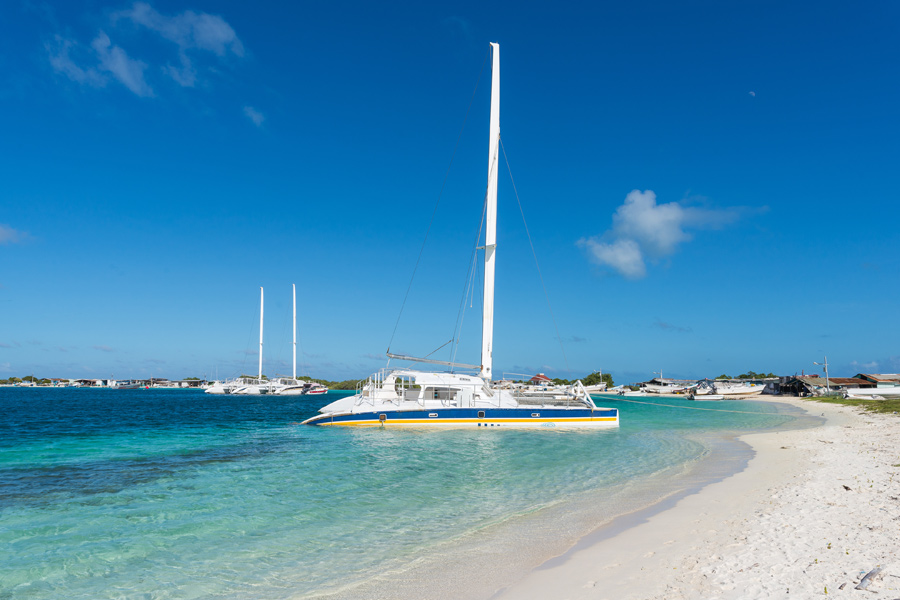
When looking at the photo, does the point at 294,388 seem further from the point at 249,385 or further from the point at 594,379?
the point at 594,379

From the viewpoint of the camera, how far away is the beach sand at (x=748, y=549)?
6074 millimetres

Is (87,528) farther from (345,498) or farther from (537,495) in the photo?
(537,495)

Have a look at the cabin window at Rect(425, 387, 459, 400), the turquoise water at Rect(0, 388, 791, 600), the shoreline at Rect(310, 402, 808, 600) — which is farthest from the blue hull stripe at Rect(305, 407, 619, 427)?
the shoreline at Rect(310, 402, 808, 600)

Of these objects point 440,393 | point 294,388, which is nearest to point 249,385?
point 294,388

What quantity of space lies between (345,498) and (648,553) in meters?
7.72

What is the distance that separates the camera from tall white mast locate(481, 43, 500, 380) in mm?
30844

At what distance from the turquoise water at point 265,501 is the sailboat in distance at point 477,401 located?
2955 millimetres

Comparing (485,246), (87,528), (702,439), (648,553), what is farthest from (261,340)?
(648,553)

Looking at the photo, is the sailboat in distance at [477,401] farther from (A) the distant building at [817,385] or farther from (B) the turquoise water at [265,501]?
(A) the distant building at [817,385]

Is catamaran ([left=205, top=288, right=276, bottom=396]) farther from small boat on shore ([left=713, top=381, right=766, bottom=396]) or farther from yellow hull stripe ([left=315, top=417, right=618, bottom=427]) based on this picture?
small boat on shore ([left=713, top=381, right=766, bottom=396])

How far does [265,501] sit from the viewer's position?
1241 centimetres

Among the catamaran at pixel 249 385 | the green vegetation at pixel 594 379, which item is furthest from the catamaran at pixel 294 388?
the green vegetation at pixel 594 379

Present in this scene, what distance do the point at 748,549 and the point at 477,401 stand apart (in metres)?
22.5

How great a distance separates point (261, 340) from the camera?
95.2 meters
